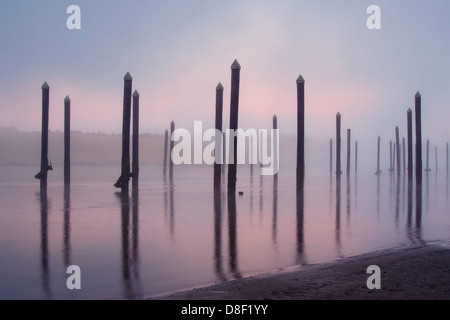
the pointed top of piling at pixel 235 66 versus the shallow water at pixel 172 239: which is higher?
the pointed top of piling at pixel 235 66

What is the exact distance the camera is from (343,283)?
532 cm

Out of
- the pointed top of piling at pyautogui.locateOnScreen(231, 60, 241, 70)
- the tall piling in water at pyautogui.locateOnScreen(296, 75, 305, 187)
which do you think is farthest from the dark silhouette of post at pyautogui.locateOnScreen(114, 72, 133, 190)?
the tall piling in water at pyautogui.locateOnScreen(296, 75, 305, 187)

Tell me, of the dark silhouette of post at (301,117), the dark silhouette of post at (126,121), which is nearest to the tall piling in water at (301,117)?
the dark silhouette of post at (301,117)

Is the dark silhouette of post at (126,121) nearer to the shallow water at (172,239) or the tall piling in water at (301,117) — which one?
the shallow water at (172,239)

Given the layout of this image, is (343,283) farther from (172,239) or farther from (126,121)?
(126,121)

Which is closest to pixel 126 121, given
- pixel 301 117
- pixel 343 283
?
pixel 301 117

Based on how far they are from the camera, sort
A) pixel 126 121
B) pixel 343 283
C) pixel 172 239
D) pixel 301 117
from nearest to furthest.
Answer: pixel 343 283 → pixel 172 239 → pixel 126 121 → pixel 301 117

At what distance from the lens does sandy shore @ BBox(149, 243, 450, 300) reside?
4820mm

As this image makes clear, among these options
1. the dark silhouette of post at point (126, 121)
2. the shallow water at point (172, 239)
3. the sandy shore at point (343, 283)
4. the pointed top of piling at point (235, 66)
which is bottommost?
the shallow water at point (172, 239)

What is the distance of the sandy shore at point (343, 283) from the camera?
190 inches

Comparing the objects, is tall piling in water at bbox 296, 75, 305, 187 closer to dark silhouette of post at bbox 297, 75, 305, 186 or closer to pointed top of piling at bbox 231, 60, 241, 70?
dark silhouette of post at bbox 297, 75, 305, 186

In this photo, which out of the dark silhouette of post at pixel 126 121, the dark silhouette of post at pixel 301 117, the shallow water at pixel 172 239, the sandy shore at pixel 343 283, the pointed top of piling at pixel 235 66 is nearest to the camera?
the sandy shore at pixel 343 283

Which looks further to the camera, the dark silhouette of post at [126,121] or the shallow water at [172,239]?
the dark silhouette of post at [126,121]
